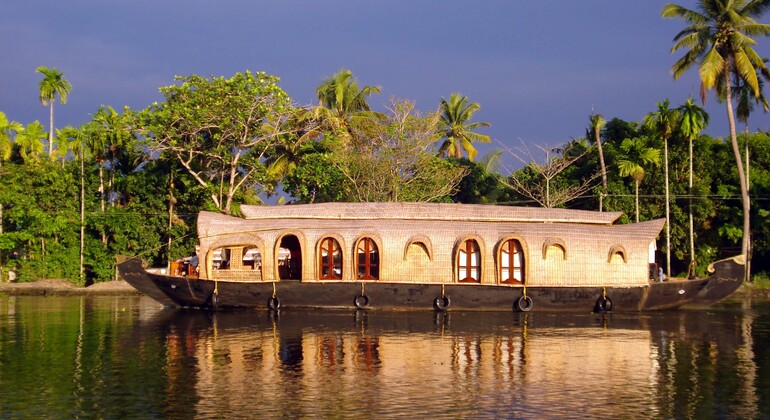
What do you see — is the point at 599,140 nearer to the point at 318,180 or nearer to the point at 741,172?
the point at 741,172

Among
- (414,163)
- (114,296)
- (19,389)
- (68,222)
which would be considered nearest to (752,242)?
→ (414,163)

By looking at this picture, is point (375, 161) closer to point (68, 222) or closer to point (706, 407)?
point (68, 222)

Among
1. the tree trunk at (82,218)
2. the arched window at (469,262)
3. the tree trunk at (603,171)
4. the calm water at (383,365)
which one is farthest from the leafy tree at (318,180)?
the arched window at (469,262)

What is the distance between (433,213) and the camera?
2264 cm

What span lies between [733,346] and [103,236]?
941 inches

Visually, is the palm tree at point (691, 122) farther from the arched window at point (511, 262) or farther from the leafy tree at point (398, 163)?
the arched window at point (511, 262)

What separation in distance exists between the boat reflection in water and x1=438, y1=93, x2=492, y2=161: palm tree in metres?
24.9

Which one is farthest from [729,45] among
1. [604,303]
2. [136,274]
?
[136,274]

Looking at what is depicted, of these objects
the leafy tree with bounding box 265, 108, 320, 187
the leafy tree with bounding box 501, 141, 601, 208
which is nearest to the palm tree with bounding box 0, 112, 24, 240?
the leafy tree with bounding box 265, 108, 320, 187

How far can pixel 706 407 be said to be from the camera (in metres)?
12.1

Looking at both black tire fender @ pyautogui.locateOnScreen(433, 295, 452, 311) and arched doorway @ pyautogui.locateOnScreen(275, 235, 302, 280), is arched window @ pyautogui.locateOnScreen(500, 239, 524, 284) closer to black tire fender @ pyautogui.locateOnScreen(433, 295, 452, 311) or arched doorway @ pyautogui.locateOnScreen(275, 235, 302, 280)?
black tire fender @ pyautogui.locateOnScreen(433, 295, 452, 311)

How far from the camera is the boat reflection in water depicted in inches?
475

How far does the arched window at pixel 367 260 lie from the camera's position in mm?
22203

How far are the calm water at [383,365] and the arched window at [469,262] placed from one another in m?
0.93
